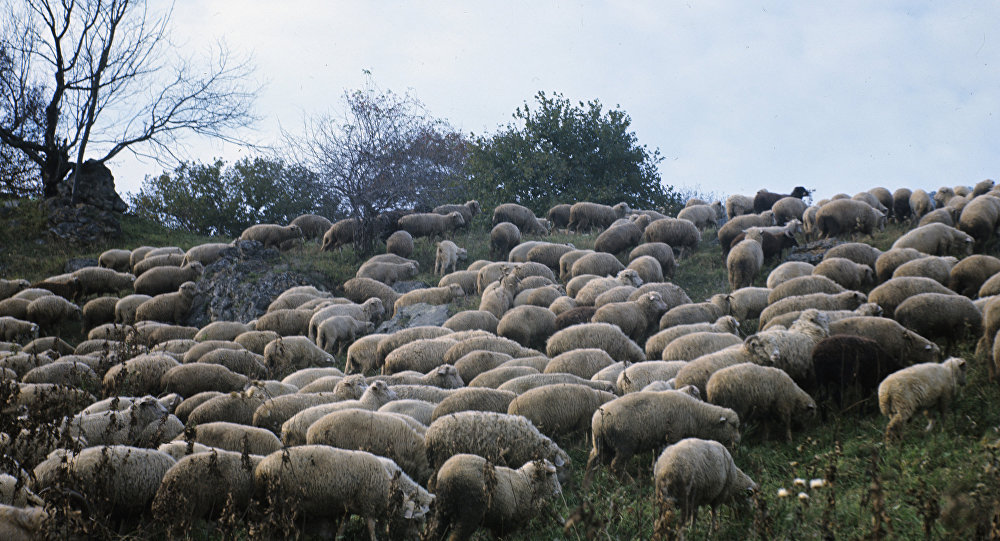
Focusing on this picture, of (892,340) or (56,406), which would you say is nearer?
(56,406)

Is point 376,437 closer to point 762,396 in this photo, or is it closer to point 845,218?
point 762,396

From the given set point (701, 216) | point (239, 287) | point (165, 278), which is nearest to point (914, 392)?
point (239, 287)

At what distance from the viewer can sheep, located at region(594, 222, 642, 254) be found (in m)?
17.4

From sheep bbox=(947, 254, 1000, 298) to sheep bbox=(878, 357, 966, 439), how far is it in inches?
187

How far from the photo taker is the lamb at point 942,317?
28.2 feet

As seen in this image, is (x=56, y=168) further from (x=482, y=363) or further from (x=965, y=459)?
(x=965, y=459)

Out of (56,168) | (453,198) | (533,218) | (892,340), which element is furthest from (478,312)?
(56,168)

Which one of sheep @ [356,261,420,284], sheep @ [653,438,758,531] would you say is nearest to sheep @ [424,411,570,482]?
sheep @ [653,438,758,531]

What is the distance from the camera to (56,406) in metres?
7.04

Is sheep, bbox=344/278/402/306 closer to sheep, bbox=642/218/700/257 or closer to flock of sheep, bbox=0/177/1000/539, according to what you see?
flock of sheep, bbox=0/177/1000/539

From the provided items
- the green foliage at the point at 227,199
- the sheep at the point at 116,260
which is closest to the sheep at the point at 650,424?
the sheep at the point at 116,260

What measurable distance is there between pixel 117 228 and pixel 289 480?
74.1ft

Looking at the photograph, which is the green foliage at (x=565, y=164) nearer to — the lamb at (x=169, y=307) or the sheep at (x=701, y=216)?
the sheep at (x=701, y=216)

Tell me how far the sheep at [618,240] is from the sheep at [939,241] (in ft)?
19.0
